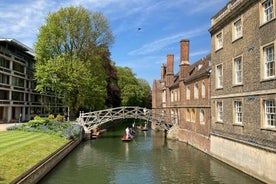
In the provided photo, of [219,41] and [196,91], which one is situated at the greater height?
[219,41]

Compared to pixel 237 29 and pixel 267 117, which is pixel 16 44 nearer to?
pixel 237 29

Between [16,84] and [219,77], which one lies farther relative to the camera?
[16,84]

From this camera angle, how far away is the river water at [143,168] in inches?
593

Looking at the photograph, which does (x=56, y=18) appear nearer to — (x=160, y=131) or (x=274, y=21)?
(x=160, y=131)

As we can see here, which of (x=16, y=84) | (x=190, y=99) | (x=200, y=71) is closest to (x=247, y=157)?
(x=200, y=71)

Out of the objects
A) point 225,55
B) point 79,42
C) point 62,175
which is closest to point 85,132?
point 79,42

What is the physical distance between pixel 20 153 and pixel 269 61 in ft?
44.6

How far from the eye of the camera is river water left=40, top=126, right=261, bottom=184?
15.1 metres

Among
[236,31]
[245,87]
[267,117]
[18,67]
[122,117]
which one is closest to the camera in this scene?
[267,117]

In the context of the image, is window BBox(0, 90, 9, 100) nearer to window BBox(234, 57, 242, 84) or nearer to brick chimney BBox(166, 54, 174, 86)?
brick chimney BBox(166, 54, 174, 86)

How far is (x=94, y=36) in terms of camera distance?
3756cm

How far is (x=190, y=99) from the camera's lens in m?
28.5

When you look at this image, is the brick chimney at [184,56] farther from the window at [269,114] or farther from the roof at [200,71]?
the window at [269,114]

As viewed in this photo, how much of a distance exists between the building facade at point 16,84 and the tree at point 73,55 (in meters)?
4.32
